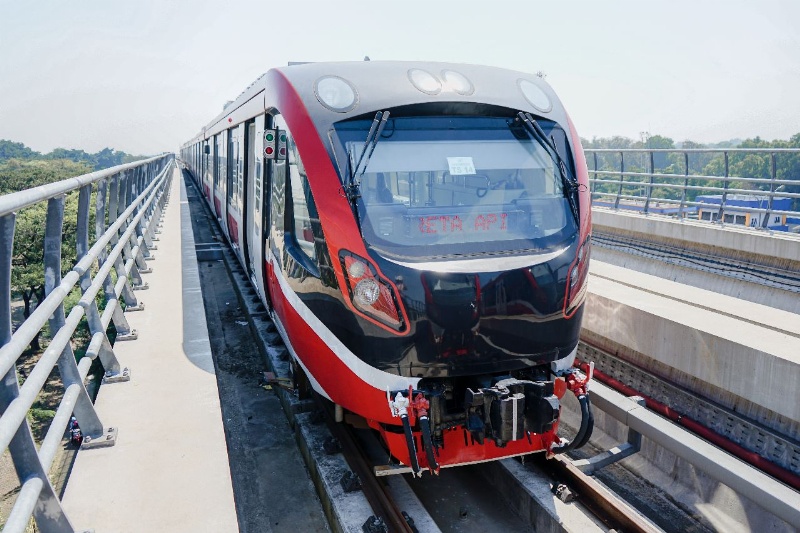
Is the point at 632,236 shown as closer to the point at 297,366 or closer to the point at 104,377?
the point at 297,366

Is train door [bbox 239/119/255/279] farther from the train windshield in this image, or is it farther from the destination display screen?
the destination display screen

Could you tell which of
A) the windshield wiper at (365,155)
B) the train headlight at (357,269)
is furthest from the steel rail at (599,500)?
the windshield wiper at (365,155)

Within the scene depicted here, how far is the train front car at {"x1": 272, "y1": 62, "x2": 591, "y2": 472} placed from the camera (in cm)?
408

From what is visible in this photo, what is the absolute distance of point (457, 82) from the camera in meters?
4.89

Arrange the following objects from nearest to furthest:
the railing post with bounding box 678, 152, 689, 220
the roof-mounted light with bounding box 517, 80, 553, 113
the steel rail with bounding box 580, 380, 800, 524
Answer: the steel rail with bounding box 580, 380, 800, 524, the roof-mounted light with bounding box 517, 80, 553, 113, the railing post with bounding box 678, 152, 689, 220

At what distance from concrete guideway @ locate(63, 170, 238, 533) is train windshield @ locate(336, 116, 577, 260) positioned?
1.49 metres

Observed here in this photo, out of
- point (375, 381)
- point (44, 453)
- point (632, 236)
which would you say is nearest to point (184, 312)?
point (375, 381)

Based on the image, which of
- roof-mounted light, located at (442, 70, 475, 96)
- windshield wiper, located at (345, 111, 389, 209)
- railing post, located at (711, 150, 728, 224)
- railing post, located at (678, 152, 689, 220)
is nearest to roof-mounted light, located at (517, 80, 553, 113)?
roof-mounted light, located at (442, 70, 475, 96)

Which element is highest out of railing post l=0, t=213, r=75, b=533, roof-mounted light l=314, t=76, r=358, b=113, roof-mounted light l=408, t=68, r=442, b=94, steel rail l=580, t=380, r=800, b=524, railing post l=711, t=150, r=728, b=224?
roof-mounted light l=408, t=68, r=442, b=94

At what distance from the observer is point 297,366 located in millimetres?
5691

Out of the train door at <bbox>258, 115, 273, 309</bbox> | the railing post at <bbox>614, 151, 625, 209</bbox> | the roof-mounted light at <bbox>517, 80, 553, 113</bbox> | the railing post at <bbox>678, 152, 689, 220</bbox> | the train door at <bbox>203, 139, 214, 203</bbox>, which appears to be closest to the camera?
the roof-mounted light at <bbox>517, 80, 553, 113</bbox>

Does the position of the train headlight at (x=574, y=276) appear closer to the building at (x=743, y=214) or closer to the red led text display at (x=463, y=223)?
the red led text display at (x=463, y=223)

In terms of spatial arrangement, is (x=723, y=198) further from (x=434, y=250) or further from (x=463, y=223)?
(x=434, y=250)

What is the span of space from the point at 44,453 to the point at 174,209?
1453cm
